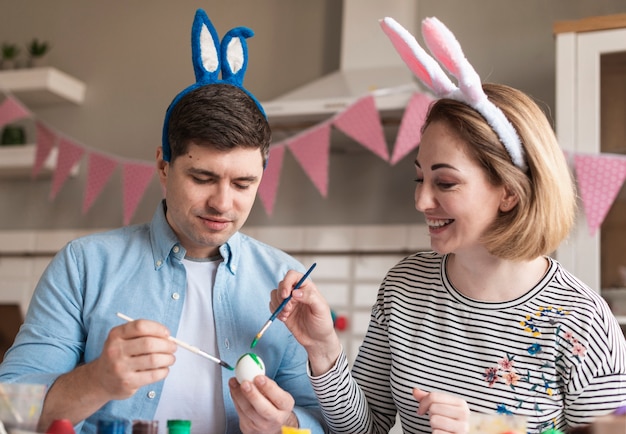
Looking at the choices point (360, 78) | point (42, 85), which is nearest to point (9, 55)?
point (42, 85)

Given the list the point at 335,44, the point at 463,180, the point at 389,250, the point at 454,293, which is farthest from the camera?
the point at 335,44

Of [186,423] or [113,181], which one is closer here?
[186,423]

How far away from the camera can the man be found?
1.37 metres

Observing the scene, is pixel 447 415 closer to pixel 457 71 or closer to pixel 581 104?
pixel 457 71

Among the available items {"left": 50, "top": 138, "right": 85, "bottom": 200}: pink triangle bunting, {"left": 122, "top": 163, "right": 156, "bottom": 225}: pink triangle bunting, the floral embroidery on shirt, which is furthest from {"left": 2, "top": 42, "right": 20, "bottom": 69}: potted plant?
the floral embroidery on shirt

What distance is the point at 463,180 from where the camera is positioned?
4.26 feet

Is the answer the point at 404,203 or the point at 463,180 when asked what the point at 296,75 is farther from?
the point at 463,180

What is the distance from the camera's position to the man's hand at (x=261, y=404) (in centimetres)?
118

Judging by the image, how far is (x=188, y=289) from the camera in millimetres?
1486

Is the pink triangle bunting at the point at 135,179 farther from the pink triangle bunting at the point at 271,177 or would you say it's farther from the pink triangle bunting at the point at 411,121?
the pink triangle bunting at the point at 411,121

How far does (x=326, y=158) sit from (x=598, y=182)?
0.87 metres

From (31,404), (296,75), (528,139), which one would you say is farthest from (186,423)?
(296,75)

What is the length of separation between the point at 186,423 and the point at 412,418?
0.53m

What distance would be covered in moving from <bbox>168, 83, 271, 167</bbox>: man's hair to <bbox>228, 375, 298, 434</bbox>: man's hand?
1.34ft
